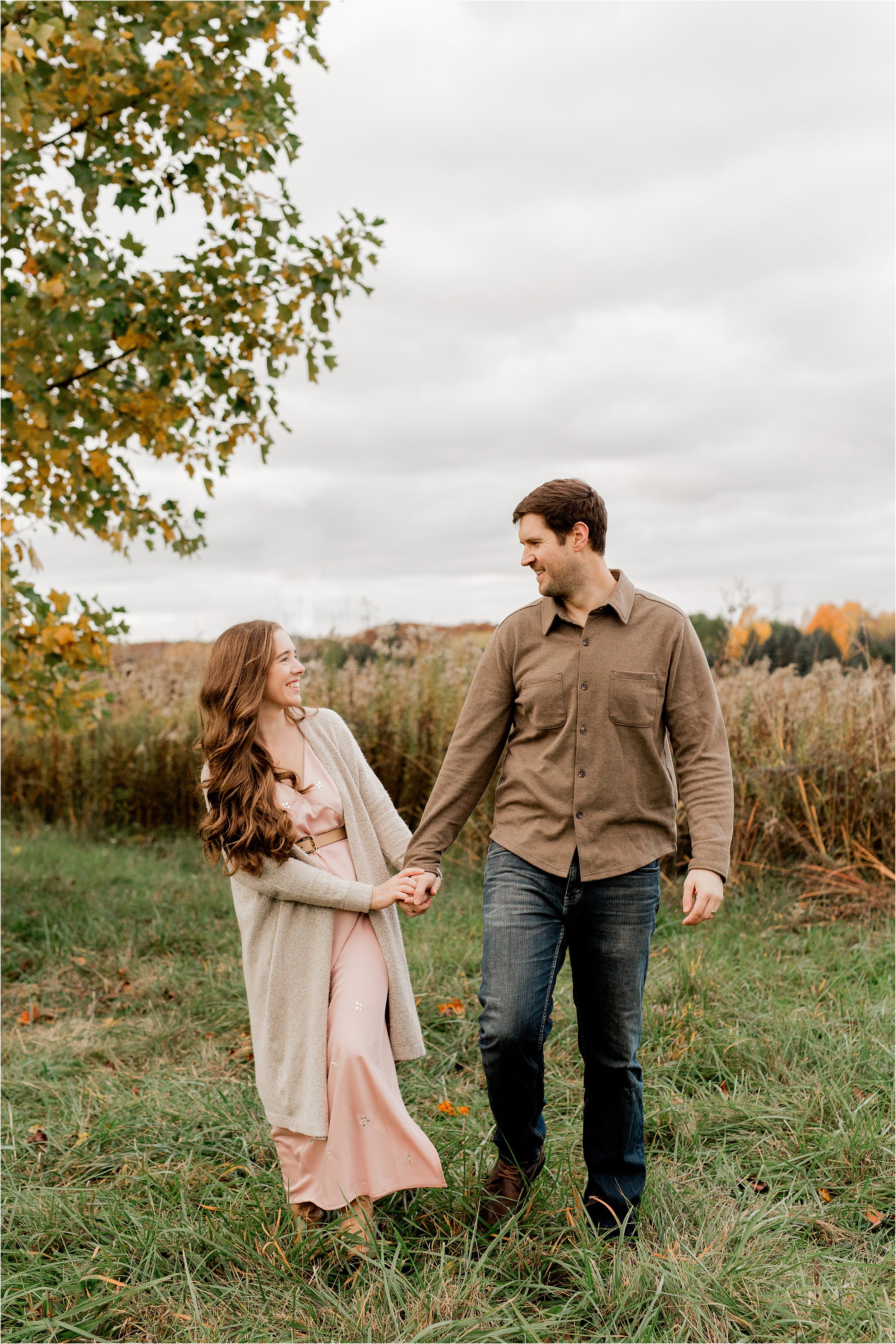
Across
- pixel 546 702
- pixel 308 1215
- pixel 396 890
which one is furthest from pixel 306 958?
pixel 546 702

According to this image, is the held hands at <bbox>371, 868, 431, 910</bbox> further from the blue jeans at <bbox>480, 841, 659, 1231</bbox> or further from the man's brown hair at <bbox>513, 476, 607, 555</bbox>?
the man's brown hair at <bbox>513, 476, 607, 555</bbox>

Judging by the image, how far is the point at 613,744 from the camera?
10.0 ft

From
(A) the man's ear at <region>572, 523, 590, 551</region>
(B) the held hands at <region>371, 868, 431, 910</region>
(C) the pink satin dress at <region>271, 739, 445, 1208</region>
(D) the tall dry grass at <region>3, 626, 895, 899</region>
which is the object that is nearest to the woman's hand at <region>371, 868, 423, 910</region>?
(B) the held hands at <region>371, 868, 431, 910</region>

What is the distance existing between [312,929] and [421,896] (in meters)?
0.35

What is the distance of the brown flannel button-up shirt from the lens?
3.04m

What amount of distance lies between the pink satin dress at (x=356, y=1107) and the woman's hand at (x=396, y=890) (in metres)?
0.11

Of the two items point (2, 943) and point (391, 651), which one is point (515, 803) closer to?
point (2, 943)

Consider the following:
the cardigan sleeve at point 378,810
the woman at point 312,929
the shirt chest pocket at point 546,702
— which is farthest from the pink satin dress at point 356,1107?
the shirt chest pocket at point 546,702

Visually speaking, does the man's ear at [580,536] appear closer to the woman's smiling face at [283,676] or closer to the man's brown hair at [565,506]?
the man's brown hair at [565,506]

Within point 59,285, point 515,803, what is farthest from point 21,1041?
point 59,285

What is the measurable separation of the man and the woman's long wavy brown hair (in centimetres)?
50

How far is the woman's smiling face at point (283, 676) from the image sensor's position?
10.8 ft

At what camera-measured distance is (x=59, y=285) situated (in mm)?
4570

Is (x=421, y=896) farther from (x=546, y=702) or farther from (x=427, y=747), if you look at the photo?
(x=427, y=747)
